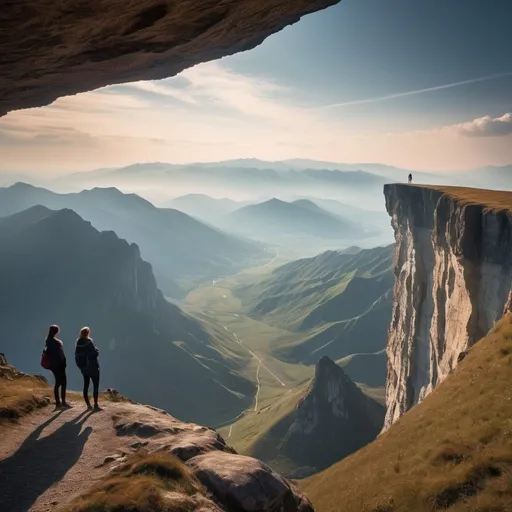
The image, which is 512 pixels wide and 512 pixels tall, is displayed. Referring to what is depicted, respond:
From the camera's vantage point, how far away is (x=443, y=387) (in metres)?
38.9

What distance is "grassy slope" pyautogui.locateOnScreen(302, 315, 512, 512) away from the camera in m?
21.3

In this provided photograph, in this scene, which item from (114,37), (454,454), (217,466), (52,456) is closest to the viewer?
(217,466)

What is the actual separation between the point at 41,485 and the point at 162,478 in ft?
16.5

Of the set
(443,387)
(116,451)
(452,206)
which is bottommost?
(443,387)

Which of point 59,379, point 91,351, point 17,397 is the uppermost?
point 91,351

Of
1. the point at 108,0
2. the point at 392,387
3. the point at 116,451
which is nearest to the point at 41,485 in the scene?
the point at 116,451

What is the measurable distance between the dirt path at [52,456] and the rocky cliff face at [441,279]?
4104 cm

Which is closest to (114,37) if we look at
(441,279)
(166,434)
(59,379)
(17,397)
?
(59,379)

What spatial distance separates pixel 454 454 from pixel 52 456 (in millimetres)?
22677

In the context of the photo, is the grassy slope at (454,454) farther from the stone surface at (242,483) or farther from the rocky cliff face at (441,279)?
the rocky cliff face at (441,279)

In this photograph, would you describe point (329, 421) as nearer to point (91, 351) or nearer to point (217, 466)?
point (91, 351)

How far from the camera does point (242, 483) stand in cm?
1655

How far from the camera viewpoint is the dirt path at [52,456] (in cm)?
1542

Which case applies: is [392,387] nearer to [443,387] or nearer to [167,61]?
[443,387]
